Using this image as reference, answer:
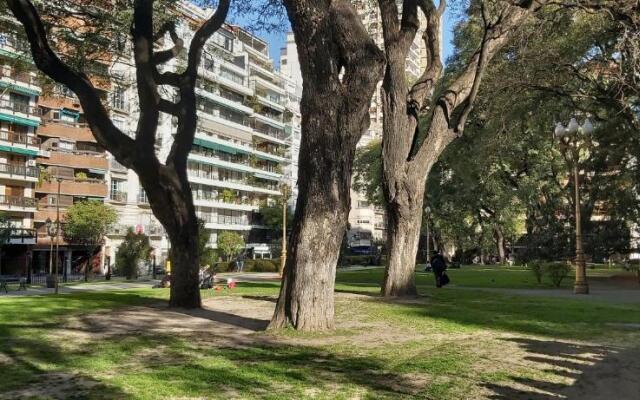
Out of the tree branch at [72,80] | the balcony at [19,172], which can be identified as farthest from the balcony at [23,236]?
the tree branch at [72,80]

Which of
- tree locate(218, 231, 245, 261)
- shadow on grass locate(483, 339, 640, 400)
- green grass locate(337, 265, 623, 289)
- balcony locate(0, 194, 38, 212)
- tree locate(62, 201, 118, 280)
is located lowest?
green grass locate(337, 265, 623, 289)

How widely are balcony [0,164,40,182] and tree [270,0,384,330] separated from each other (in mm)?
47406

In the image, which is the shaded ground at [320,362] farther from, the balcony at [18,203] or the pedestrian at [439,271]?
the balcony at [18,203]

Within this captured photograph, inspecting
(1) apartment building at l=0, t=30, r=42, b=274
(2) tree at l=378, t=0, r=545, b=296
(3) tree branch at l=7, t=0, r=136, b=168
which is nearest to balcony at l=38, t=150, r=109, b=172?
(1) apartment building at l=0, t=30, r=42, b=274

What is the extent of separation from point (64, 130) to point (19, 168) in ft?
21.2

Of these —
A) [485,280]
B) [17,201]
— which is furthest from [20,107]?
[485,280]

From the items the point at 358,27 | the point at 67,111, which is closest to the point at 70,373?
the point at 358,27

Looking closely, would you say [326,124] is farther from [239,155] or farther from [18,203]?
[239,155]

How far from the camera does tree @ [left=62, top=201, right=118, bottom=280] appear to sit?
52469 mm

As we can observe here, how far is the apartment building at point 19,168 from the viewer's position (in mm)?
50375

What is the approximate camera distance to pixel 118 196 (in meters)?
62.9

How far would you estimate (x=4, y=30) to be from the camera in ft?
56.6

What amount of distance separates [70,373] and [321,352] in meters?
3.07

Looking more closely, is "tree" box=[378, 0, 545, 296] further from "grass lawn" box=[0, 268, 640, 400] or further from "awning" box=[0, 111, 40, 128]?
"awning" box=[0, 111, 40, 128]
